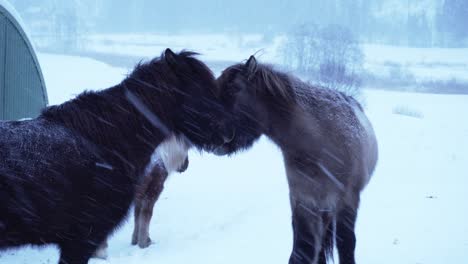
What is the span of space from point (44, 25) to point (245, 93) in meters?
28.2

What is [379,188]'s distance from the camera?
919cm

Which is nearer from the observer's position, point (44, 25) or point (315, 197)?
point (315, 197)

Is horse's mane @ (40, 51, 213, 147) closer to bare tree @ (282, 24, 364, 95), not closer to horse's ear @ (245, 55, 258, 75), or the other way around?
horse's ear @ (245, 55, 258, 75)

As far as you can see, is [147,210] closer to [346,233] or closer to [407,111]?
[346,233]

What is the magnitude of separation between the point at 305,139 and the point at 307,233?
3.02 feet

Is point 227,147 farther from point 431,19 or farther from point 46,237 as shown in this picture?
point 431,19

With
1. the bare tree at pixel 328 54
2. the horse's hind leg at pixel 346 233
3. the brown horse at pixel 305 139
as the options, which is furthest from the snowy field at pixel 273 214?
the bare tree at pixel 328 54

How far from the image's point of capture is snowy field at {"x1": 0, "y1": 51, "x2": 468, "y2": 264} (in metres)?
5.66

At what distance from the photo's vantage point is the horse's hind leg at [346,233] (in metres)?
4.11

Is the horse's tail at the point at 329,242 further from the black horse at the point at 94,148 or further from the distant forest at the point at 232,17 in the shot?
the distant forest at the point at 232,17

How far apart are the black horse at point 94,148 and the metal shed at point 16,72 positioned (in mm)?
7212

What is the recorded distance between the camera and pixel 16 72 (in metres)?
10.2

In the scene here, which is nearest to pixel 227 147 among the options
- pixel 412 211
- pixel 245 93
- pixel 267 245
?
pixel 245 93

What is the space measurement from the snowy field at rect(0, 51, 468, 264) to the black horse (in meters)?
0.39
